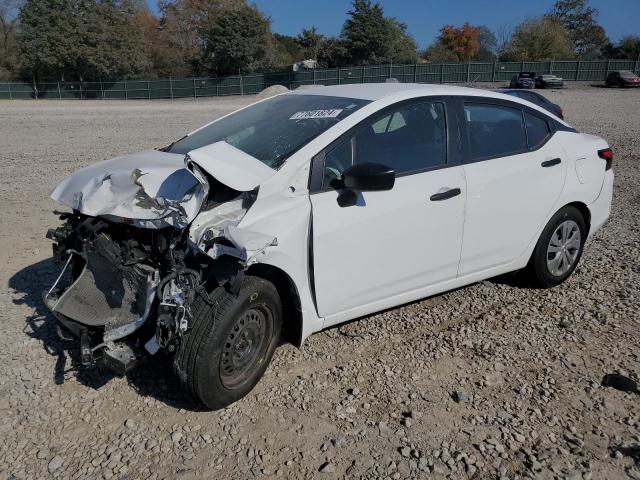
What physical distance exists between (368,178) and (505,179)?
149 cm

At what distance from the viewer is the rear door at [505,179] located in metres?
4.25

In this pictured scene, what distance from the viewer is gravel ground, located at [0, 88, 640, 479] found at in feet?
9.85

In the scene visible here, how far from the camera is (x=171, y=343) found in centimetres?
311

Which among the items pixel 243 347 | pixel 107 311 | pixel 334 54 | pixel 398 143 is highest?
pixel 334 54

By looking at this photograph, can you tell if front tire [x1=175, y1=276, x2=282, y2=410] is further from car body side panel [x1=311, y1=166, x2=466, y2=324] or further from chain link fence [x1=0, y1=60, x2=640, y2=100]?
chain link fence [x1=0, y1=60, x2=640, y2=100]

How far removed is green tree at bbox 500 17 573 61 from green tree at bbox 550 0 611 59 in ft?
37.6

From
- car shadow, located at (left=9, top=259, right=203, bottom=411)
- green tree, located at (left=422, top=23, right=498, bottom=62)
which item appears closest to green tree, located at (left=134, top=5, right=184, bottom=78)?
green tree, located at (left=422, top=23, right=498, bottom=62)

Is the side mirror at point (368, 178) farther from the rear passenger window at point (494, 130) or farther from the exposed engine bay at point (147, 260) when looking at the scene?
the rear passenger window at point (494, 130)

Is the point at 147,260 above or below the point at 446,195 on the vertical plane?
below

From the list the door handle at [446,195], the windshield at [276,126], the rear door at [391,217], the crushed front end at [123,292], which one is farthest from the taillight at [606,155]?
the crushed front end at [123,292]

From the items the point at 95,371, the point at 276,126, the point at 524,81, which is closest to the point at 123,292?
the point at 95,371

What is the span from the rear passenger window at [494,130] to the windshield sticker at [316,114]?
3.53 ft

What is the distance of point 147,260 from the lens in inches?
133

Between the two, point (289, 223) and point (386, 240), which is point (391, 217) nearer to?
point (386, 240)
